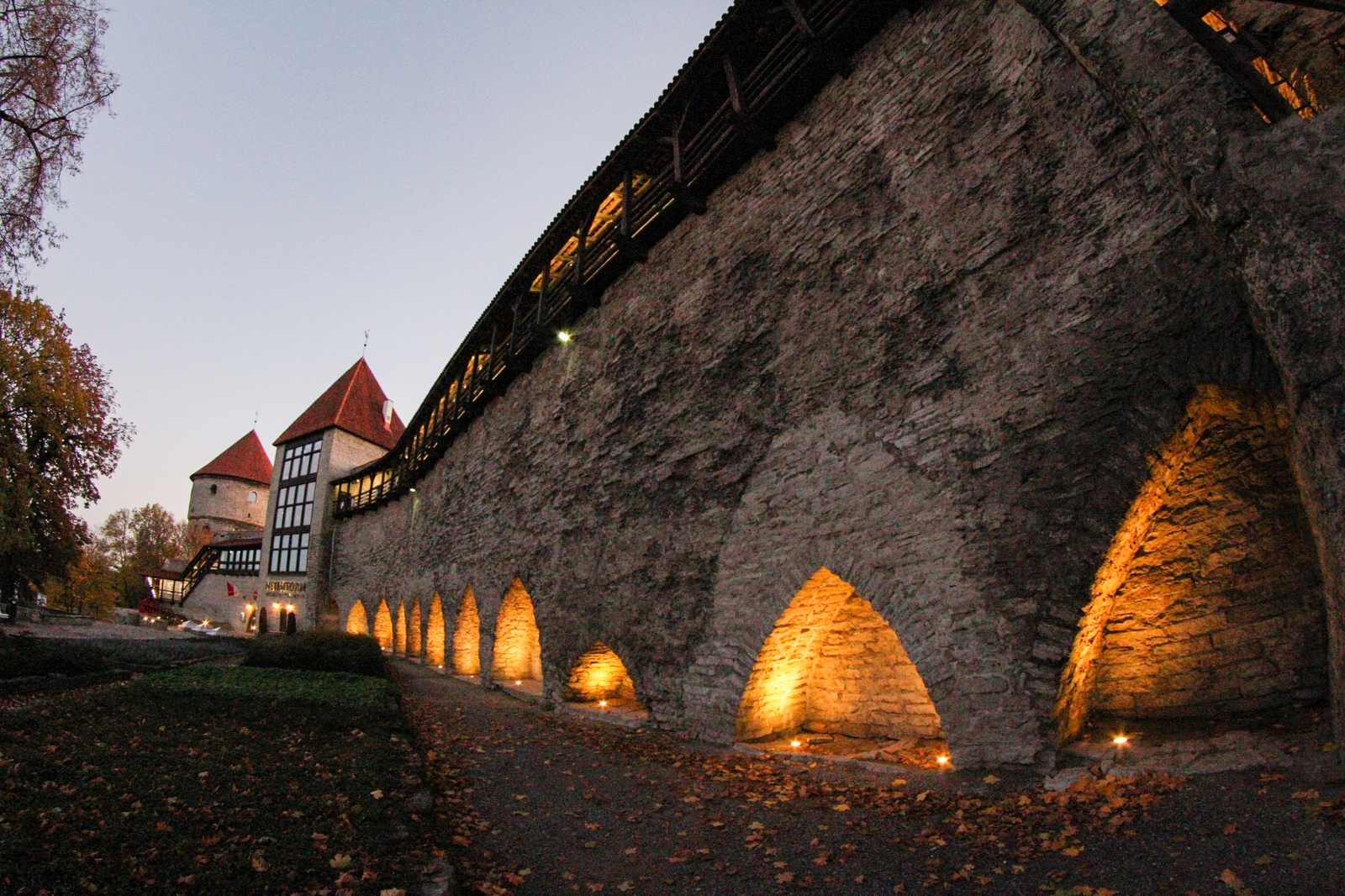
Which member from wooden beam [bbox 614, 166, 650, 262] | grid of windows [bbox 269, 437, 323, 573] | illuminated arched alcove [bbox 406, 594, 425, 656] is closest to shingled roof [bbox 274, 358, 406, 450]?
grid of windows [bbox 269, 437, 323, 573]

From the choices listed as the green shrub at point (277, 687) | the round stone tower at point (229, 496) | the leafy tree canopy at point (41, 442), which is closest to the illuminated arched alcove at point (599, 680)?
the green shrub at point (277, 687)

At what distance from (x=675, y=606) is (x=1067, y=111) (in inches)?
257

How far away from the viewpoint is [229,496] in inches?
1841

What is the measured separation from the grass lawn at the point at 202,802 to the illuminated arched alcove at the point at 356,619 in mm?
22093

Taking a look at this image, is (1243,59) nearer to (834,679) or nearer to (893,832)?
(893,832)

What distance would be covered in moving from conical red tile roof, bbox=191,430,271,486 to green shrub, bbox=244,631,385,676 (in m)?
44.1

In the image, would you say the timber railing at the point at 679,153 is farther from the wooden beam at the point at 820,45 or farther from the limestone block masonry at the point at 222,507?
the limestone block masonry at the point at 222,507

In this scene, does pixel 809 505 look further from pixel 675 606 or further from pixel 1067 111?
pixel 1067 111

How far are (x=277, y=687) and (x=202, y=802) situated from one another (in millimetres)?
5348

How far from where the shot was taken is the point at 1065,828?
11.3 feet

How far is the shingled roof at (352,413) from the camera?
33219 mm

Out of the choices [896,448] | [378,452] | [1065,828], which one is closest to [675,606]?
[896,448]

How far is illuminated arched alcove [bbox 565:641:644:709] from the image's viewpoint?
33.0ft

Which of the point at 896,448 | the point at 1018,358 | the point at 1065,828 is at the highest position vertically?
the point at 1018,358
